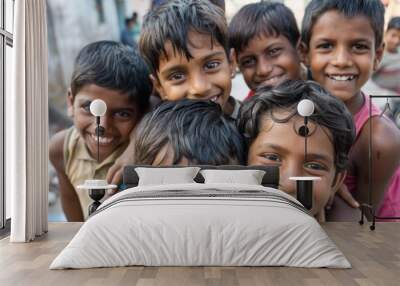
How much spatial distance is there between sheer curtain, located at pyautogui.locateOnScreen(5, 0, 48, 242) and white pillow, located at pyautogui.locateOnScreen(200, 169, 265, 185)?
1.82m

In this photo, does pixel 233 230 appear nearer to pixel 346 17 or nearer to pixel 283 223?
pixel 283 223

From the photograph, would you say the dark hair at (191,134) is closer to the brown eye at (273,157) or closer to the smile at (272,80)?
the brown eye at (273,157)

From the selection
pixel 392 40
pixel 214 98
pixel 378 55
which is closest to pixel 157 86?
pixel 214 98

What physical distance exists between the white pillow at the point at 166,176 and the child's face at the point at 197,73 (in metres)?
1.15

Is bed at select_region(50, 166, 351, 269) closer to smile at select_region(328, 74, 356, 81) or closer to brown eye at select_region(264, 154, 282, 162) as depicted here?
brown eye at select_region(264, 154, 282, 162)

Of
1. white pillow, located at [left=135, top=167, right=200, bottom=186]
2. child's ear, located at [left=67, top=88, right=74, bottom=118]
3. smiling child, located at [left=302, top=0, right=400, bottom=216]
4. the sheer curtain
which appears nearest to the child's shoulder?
smiling child, located at [left=302, top=0, right=400, bottom=216]

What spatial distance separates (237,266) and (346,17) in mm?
4062

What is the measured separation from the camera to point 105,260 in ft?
14.6

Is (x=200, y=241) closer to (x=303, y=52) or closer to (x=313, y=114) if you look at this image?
(x=313, y=114)

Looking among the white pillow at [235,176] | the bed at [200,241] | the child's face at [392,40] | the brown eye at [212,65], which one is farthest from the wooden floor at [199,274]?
the child's face at [392,40]

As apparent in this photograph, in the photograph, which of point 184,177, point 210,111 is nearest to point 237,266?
point 184,177

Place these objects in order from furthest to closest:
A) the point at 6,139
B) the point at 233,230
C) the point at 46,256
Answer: the point at 6,139
the point at 46,256
the point at 233,230

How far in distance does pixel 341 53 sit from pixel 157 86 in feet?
7.50

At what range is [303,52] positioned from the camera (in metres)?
7.46
